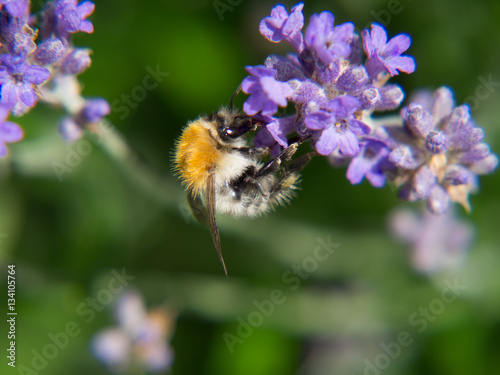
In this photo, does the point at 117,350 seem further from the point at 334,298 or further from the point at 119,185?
the point at 334,298

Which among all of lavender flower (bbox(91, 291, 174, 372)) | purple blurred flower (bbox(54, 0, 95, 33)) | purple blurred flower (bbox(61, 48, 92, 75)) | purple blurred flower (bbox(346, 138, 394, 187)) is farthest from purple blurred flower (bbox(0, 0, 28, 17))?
lavender flower (bbox(91, 291, 174, 372))

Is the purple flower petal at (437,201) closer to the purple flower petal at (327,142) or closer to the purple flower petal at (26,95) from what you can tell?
the purple flower petal at (327,142)

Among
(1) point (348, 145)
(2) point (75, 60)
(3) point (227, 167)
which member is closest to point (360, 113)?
(1) point (348, 145)

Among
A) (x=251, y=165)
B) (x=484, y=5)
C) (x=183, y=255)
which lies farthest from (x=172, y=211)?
(x=484, y=5)

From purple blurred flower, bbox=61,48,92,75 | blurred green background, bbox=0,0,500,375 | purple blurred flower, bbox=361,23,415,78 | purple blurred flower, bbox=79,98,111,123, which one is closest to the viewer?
purple blurred flower, bbox=361,23,415,78

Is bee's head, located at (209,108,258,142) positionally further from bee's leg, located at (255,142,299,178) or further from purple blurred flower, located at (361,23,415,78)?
purple blurred flower, located at (361,23,415,78)

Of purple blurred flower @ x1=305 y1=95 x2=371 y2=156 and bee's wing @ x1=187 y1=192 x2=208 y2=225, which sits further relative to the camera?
bee's wing @ x1=187 y1=192 x2=208 y2=225

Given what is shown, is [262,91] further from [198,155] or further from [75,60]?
[75,60]
